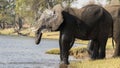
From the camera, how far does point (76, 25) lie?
22062 millimetres

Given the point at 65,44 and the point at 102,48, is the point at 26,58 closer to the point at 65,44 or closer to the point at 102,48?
the point at 102,48

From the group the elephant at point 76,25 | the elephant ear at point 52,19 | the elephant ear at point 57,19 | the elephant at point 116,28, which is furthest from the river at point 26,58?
the elephant at point 116,28

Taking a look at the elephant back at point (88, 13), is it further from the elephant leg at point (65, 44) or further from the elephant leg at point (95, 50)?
the elephant leg at point (95, 50)

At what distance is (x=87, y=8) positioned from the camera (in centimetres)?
2291

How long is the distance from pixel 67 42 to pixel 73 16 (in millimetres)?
1334

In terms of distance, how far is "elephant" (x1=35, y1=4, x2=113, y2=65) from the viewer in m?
21.6

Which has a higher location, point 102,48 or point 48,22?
point 48,22

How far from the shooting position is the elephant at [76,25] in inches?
852

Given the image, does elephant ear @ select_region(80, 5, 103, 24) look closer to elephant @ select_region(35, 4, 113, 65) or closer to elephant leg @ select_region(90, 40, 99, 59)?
elephant @ select_region(35, 4, 113, 65)

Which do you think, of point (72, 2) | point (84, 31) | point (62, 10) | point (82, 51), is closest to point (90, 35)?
point (84, 31)

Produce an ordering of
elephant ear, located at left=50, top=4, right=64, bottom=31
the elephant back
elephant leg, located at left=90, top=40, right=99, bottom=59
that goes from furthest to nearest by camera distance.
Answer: elephant leg, located at left=90, top=40, right=99, bottom=59 → the elephant back → elephant ear, located at left=50, top=4, right=64, bottom=31

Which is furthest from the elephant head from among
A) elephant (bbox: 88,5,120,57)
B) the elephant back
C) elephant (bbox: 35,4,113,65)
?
elephant (bbox: 88,5,120,57)

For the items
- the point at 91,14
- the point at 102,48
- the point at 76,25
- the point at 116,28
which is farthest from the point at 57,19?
the point at 116,28

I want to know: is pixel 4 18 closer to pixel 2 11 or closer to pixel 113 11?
pixel 2 11
